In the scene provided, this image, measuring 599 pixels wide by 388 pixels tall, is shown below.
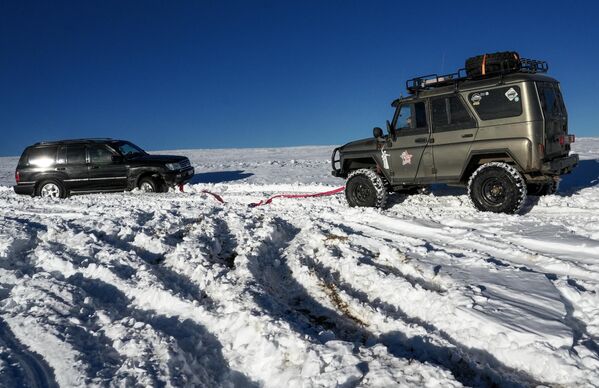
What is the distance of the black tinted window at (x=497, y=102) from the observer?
22.0 feet

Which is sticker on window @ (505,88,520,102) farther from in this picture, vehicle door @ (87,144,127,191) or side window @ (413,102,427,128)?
vehicle door @ (87,144,127,191)


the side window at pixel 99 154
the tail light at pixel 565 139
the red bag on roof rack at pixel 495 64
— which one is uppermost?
the red bag on roof rack at pixel 495 64

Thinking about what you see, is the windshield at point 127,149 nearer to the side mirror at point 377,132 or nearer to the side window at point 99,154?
the side window at point 99,154

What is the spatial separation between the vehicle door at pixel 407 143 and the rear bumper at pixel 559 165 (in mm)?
1957

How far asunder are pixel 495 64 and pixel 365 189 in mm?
3196

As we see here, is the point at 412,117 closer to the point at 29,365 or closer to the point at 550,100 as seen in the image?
the point at 550,100

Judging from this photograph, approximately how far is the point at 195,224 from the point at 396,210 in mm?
3722

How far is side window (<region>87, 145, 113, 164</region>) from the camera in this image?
1189 centimetres

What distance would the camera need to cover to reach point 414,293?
4051 millimetres

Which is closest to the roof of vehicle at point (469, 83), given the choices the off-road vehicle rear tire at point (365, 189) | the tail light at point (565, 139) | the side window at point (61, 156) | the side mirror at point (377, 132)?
the side mirror at point (377, 132)

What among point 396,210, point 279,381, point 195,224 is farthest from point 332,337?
point 396,210

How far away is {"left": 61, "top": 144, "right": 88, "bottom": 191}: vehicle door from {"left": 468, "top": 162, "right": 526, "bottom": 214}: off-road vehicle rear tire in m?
10.3

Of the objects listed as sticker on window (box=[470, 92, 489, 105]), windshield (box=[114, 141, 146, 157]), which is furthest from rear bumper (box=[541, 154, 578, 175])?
windshield (box=[114, 141, 146, 157])

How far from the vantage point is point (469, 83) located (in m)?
7.16
